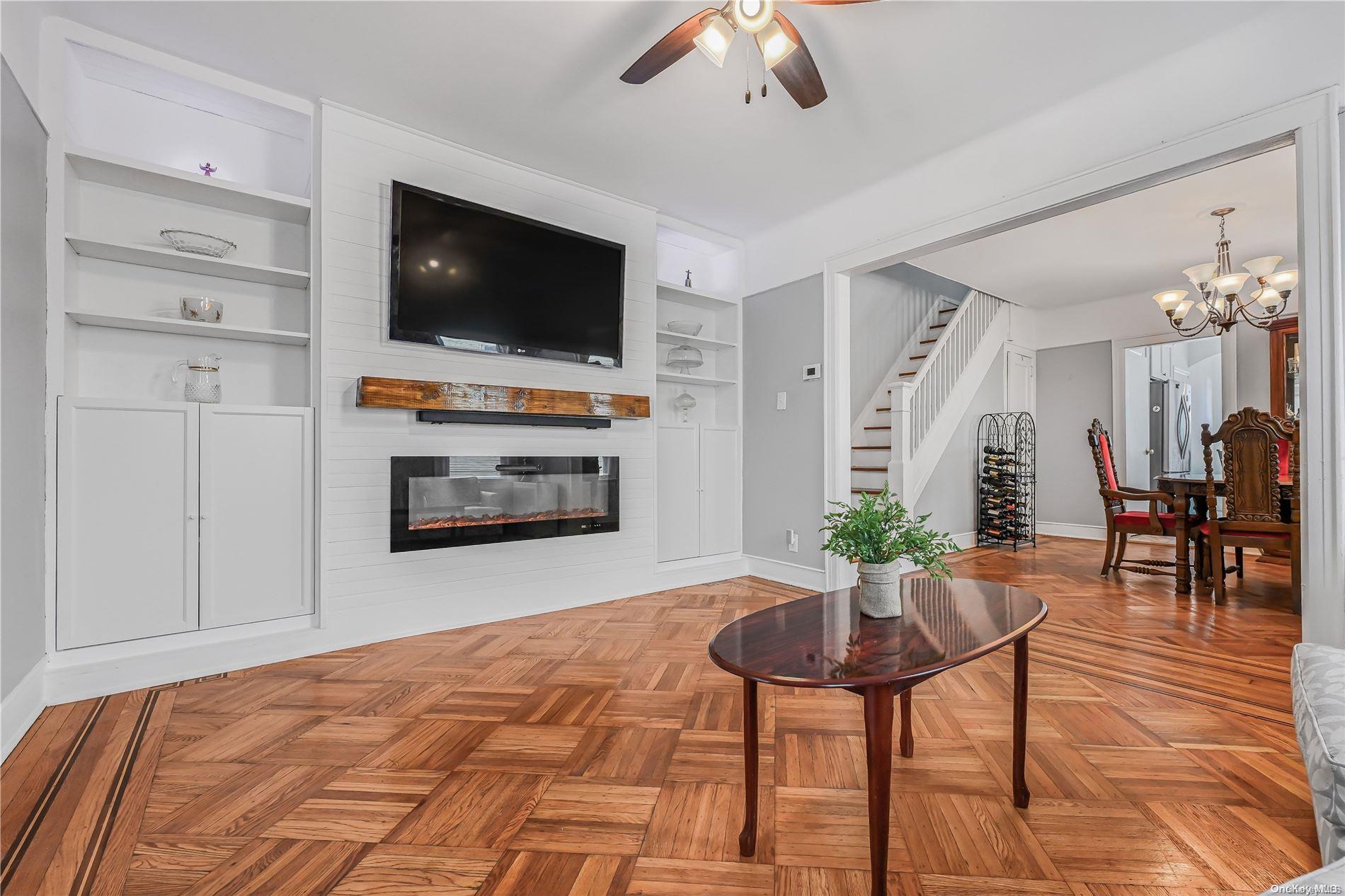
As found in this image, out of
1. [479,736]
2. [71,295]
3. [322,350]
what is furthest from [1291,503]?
[71,295]

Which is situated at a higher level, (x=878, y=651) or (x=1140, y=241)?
(x=1140, y=241)

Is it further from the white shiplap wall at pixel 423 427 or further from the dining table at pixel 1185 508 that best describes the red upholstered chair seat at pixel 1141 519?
the white shiplap wall at pixel 423 427

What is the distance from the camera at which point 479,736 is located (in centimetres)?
195

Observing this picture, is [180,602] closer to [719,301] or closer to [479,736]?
[479,736]

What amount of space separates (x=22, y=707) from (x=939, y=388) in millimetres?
5785

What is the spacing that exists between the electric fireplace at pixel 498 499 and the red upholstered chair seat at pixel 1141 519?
365 centimetres

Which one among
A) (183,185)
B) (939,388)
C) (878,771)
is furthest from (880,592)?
(939,388)

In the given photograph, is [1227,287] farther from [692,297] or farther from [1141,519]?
[692,297]

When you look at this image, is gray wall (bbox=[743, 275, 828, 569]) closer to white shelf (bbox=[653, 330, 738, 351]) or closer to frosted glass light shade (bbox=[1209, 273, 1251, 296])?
white shelf (bbox=[653, 330, 738, 351])

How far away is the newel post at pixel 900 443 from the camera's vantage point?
4656mm

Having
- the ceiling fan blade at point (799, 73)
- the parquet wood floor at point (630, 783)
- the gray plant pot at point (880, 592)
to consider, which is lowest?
the parquet wood floor at point (630, 783)

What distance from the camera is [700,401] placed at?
4.63 metres

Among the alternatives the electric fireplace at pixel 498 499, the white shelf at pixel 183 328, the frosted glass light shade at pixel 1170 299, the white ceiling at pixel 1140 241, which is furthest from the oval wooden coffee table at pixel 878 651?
the frosted glass light shade at pixel 1170 299

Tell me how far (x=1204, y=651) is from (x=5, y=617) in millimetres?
4590
